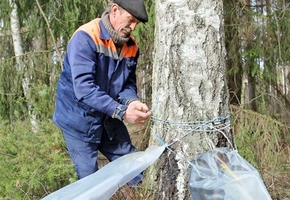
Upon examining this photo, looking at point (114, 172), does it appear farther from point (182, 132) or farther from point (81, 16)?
point (81, 16)

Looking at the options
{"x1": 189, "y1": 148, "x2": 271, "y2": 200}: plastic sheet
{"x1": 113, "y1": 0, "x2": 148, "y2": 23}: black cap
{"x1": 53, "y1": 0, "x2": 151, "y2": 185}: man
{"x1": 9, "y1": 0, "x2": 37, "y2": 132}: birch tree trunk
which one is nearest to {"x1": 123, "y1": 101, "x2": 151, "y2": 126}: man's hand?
{"x1": 53, "y1": 0, "x2": 151, "y2": 185}: man

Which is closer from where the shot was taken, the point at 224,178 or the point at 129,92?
the point at 224,178

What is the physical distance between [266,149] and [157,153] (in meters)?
2.41

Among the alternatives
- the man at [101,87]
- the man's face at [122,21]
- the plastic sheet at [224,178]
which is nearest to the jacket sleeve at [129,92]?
the man at [101,87]

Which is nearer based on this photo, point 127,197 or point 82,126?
point 127,197

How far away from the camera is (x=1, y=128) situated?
4.45 m

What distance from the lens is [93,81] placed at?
8.33 ft

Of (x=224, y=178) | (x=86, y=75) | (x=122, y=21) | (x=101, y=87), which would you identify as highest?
(x=122, y=21)

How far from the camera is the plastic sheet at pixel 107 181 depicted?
6.91 feet

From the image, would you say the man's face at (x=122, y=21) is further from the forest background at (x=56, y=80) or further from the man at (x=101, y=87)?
the forest background at (x=56, y=80)

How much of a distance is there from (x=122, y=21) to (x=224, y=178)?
1120mm

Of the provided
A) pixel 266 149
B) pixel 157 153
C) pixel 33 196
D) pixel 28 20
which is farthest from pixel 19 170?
pixel 28 20

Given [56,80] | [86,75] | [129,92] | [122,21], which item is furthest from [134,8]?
[56,80]

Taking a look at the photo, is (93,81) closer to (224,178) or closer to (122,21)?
(122,21)
